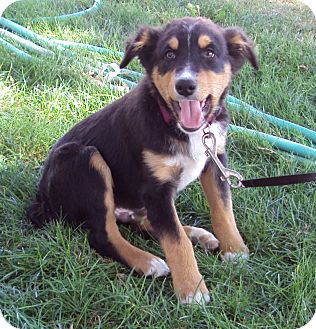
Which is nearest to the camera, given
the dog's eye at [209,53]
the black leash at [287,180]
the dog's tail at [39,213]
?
the dog's eye at [209,53]

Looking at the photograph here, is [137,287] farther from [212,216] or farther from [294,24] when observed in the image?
[294,24]

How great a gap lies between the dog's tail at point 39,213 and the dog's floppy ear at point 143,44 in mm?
1005

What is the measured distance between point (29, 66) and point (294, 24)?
9.68 ft

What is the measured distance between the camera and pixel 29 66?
16.7 feet

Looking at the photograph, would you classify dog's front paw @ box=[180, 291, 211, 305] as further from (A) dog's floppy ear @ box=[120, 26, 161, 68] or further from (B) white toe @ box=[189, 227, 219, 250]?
(A) dog's floppy ear @ box=[120, 26, 161, 68]

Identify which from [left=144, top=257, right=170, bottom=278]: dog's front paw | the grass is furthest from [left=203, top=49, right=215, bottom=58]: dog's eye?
[left=144, top=257, right=170, bottom=278]: dog's front paw

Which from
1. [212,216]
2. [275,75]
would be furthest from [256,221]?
[275,75]

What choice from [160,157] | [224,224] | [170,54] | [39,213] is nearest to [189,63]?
[170,54]

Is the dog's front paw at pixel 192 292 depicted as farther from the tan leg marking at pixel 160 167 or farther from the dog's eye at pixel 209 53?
the dog's eye at pixel 209 53

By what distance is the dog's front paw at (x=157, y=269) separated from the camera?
9.59 ft

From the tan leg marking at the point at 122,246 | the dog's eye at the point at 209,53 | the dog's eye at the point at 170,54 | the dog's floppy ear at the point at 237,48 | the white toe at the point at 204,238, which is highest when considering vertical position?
the dog's eye at the point at 170,54

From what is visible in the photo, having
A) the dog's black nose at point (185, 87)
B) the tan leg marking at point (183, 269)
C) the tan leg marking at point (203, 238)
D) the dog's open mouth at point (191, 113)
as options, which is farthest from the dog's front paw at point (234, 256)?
the dog's black nose at point (185, 87)

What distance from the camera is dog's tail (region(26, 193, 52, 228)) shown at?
338 cm

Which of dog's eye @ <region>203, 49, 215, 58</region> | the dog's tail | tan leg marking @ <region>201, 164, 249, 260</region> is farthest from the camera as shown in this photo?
the dog's tail
